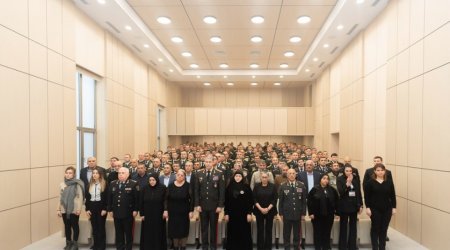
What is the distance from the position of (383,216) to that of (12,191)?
7448mm

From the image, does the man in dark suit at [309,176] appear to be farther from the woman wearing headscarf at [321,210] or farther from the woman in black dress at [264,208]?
the woman in black dress at [264,208]

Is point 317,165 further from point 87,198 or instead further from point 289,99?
point 289,99

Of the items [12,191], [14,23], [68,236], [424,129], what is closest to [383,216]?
[424,129]

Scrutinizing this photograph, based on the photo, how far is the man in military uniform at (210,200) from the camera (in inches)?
290

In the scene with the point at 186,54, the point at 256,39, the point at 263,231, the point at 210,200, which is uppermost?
the point at 256,39

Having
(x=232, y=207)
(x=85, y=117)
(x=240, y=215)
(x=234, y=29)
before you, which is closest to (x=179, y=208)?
(x=232, y=207)

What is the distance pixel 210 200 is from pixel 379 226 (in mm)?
3400

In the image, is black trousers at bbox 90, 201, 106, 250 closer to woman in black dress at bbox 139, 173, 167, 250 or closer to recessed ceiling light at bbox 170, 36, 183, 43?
woman in black dress at bbox 139, 173, 167, 250

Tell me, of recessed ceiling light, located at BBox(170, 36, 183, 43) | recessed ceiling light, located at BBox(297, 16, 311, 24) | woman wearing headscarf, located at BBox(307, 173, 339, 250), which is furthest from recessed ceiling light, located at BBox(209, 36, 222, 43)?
woman wearing headscarf, located at BBox(307, 173, 339, 250)

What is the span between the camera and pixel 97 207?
7.27 metres

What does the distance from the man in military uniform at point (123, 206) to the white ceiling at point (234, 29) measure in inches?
207

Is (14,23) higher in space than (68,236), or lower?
higher

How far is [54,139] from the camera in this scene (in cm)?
885

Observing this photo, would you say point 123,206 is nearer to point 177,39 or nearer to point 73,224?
point 73,224
